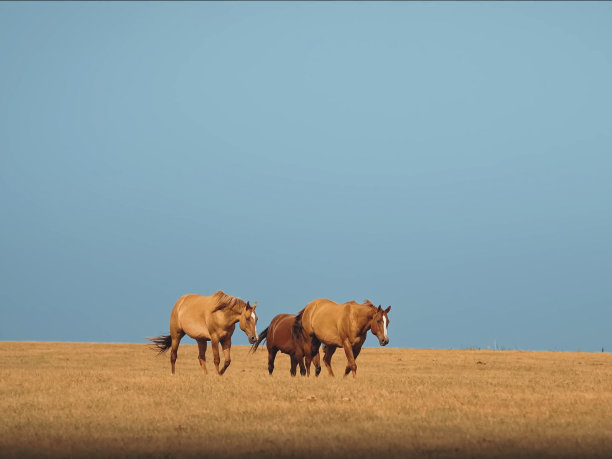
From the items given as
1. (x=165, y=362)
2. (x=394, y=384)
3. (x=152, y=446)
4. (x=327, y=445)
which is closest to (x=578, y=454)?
(x=327, y=445)

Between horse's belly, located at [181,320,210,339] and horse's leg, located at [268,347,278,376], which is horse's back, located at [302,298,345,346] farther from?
horse's belly, located at [181,320,210,339]

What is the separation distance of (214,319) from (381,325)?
202 inches

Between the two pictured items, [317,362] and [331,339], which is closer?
[331,339]

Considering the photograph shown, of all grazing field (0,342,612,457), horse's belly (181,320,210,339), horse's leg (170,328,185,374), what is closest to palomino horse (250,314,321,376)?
horse's belly (181,320,210,339)

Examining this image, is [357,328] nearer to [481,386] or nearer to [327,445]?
[481,386]

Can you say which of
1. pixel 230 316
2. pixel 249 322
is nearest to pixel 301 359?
pixel 249 322

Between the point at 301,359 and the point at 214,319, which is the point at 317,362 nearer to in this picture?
the point at 301,359

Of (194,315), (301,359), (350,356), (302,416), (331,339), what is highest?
(194,315)

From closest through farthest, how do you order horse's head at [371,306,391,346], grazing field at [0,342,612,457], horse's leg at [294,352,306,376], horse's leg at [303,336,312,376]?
grazing field at [0,342,612,457] → horse's head at [371,306,391,346] → horse's leg at [303,336,312,376] → horse's leg at [294,352,306,376]

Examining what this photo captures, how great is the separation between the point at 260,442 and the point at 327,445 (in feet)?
3.13

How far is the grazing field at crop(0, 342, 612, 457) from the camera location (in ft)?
36.6

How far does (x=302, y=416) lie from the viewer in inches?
552

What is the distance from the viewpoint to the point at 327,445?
11.2 m

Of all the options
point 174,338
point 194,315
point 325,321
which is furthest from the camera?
point 174,338
